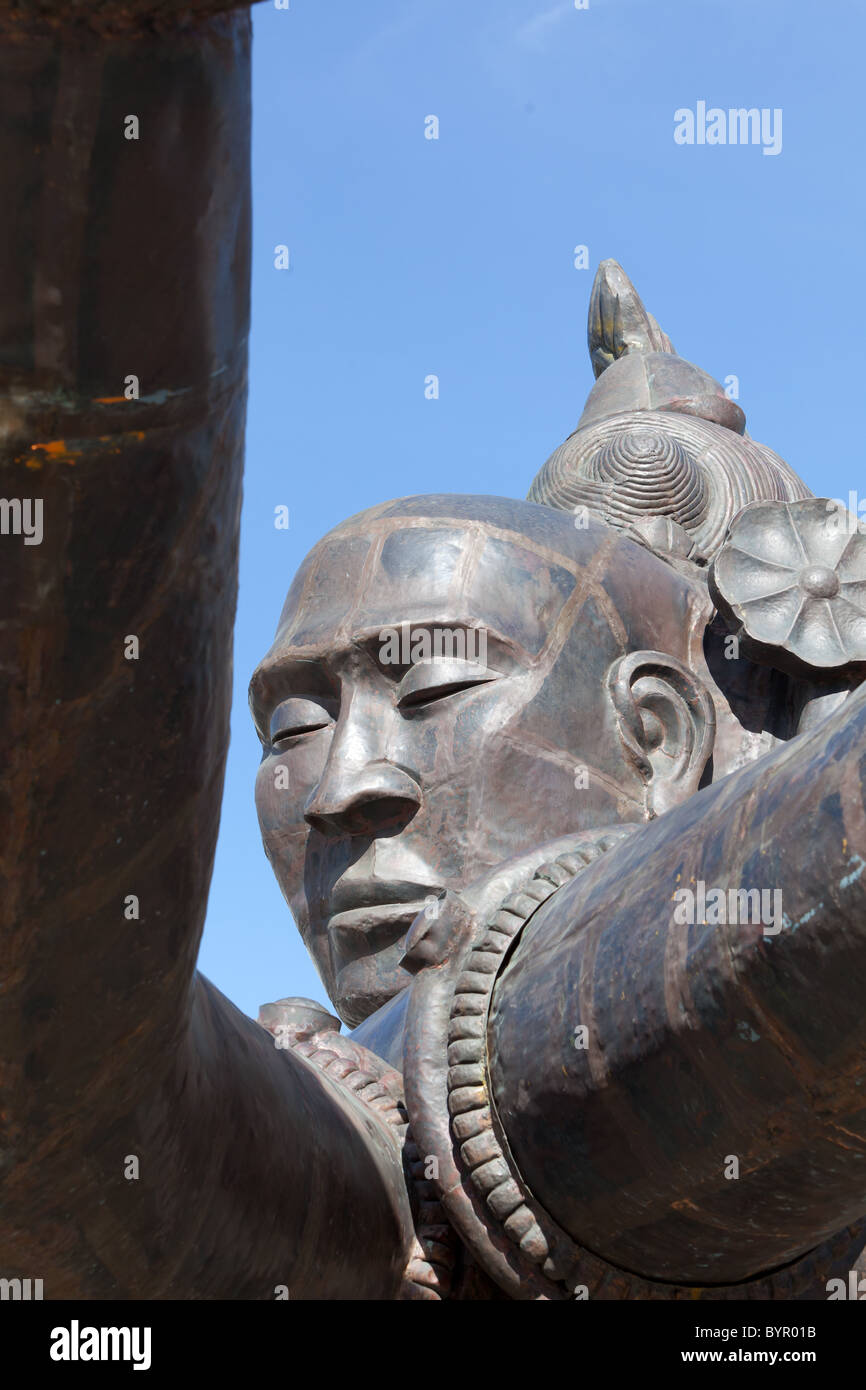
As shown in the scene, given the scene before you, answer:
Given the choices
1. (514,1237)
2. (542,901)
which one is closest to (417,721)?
(542,901)

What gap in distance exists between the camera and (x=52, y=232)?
1667mm

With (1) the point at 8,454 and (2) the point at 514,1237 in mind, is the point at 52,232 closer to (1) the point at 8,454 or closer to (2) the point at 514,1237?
(1) the point at 8,454

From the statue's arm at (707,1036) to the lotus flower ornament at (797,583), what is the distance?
1.72m

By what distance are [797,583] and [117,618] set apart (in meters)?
3.45

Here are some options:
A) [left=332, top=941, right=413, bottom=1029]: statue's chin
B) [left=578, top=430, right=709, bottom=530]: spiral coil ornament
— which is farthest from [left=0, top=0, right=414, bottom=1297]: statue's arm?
[left=578, top=430, right=709, bottom=530]: spiral coil ornament

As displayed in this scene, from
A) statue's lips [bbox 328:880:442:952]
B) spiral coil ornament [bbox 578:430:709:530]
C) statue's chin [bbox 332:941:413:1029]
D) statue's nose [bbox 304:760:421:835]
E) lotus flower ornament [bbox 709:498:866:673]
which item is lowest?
statue's chin [bbox 332:941:413:1029]

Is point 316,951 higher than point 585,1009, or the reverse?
point 316,951

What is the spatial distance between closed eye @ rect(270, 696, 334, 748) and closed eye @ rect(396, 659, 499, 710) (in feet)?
0.94

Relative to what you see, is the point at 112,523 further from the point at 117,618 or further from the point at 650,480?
the point at 650,480

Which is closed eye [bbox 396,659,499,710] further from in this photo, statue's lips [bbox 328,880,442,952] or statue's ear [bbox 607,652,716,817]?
statue's lips [bbox 328,880,442,952]

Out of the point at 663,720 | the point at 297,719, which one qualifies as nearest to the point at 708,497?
the point at 663,720

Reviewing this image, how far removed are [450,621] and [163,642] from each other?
295cm

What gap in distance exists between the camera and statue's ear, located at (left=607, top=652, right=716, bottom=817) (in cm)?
508

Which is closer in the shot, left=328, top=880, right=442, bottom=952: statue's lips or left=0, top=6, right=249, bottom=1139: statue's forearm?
left=0, top=6, right=249, bottom=1139: statue's forearm
